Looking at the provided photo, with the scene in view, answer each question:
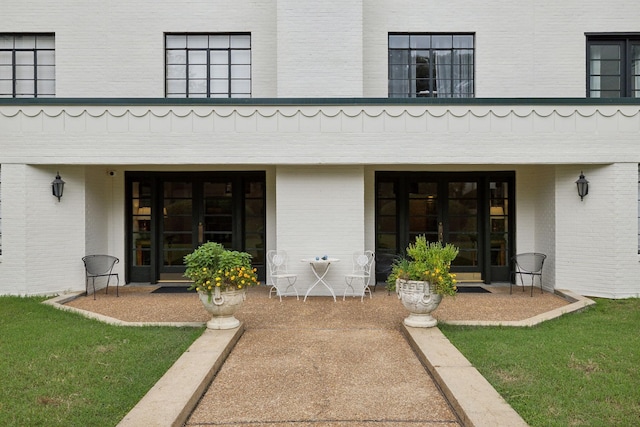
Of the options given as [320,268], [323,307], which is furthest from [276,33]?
[323,307]

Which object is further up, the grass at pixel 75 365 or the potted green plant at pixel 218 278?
the potted green plant at pixel 218 278

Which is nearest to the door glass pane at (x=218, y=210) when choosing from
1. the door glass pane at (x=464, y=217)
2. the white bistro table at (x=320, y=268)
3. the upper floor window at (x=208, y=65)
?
the upper floor window at (x=208, y=65)

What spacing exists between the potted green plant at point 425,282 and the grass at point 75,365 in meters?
3.06

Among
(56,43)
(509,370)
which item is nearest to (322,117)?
(509,370)

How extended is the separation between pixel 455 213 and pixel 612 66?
17.1ft

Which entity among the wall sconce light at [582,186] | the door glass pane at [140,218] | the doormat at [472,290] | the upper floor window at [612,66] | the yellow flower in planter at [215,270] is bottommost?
the doormat at [472,290]

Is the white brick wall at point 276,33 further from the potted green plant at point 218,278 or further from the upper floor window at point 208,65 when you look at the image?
the potted green plant at point 218,278

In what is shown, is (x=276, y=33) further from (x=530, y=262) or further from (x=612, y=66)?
(x=612, y=66)

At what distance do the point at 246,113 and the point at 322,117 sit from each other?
1.51 m

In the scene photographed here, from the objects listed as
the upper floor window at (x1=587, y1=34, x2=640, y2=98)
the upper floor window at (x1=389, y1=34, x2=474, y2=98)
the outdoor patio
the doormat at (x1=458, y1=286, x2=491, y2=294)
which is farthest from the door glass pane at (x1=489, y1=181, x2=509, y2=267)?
the upper floor window at (x1=587, y1=34, x2=640, y2=98)

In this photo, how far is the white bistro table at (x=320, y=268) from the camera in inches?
379

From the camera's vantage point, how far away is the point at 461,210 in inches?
470

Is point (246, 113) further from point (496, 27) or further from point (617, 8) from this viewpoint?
point (617, 8)

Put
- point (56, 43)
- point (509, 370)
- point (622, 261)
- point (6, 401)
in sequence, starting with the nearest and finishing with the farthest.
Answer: point (6, 401) → point (509, 370) → point (622, 261) → point (56, 43)
